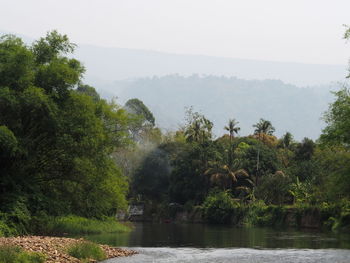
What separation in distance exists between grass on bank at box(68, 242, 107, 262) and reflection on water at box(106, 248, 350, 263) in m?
0.87

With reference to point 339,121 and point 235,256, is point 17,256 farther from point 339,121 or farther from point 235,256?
point 339,121

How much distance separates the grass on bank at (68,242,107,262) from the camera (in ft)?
110

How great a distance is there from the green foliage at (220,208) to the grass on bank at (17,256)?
263 feet

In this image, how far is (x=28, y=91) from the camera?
46125 mm

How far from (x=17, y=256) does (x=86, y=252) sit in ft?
23.5

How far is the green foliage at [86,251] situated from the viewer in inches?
1319

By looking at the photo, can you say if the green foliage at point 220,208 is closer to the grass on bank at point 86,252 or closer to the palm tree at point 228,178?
the palm tree at point 228,178

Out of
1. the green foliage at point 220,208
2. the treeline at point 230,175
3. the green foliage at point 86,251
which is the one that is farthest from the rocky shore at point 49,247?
the green foliage at point 220,208

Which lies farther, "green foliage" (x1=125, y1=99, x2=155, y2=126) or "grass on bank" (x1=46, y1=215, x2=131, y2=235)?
"green foliage" (x1=125, y1=99, x2=155, y2=126)

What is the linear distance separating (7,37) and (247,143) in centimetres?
8836

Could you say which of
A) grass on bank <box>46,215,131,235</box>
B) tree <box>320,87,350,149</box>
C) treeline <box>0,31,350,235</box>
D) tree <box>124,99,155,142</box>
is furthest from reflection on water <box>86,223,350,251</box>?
tree <box>124,99,155,142</box>

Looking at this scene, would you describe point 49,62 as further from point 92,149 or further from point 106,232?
point 106,232

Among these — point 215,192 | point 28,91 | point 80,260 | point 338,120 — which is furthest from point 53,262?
point 215,192

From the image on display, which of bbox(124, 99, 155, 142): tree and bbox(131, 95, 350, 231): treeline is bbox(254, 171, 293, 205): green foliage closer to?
bbox(131, 95, 350, 231): treeline
